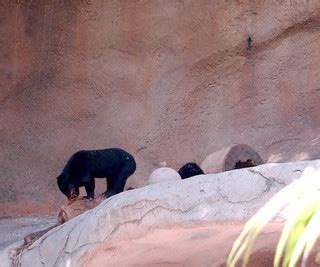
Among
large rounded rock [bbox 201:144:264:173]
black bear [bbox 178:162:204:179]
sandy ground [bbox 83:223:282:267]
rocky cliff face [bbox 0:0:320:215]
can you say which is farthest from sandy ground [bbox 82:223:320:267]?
rocky cliff face [bbox 0:0:320:215]

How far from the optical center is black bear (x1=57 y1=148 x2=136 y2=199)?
6254 millimetres

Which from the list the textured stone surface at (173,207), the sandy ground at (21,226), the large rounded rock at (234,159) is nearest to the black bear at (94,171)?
the sandy ground at (21,226)

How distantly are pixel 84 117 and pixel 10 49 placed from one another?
1.01 meters

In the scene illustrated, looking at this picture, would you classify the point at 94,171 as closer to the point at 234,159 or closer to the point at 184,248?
the point at 234,159

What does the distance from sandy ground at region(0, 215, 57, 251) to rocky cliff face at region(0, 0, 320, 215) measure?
0.28 meters

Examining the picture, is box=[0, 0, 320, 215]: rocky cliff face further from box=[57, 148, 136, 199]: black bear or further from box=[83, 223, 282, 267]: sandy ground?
box=[83, 223, 282, 267]: sandy ground

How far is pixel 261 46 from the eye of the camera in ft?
23.9

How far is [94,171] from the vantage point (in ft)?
20.8

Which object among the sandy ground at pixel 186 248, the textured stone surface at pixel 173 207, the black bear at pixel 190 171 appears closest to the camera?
the textured stone surface at pixel 173 207

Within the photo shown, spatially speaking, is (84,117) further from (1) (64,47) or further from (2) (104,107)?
(1) (64,47)

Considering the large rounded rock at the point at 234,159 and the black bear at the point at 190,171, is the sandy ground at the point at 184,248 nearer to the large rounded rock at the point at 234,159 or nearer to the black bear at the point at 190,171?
the large rounded rock at the point at 234,159

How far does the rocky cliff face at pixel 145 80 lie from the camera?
283 inches

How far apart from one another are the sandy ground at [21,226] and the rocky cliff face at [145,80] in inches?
11.1

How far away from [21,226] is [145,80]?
193 centimetres
